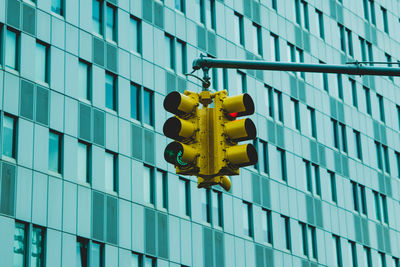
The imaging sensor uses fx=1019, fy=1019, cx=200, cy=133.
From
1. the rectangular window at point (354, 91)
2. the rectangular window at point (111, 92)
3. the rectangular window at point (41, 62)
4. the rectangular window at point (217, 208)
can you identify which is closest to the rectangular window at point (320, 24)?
the rectangular window at point (354, 91)

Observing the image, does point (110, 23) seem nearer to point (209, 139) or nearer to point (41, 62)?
point (41, 62)

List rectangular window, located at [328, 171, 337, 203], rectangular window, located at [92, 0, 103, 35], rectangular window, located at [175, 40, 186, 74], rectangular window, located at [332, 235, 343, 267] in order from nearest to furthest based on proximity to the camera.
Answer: rectangular window, located at [92, 0, 103, 35] < rectangular window, located at [175, 40, 186, 74] < rectangular window, located at [332, 235, 343, 267] < rectangular window, located at [328, 171, 337, 203]

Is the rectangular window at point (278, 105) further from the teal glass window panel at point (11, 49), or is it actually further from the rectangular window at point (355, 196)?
the teal glass window panel at point (11, 49)

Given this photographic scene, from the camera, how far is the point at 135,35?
41.2 metres

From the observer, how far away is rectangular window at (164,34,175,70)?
42156 millimetres

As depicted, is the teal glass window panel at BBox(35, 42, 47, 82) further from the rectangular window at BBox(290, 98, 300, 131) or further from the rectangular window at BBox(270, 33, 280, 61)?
the rectangular window at BBox(290, 98, 300, 131)

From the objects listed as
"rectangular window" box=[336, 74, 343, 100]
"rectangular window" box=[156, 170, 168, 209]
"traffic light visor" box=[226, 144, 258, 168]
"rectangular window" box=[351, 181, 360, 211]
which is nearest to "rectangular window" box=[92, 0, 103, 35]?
"rectangular window" box=[156, 170, 168, 209]

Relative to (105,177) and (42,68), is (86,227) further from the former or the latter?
(42,68)

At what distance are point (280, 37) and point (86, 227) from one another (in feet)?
62.0

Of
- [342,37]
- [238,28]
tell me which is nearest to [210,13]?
[238,28]

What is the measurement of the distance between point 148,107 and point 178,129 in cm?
2885

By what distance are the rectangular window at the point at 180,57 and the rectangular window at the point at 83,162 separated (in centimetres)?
728

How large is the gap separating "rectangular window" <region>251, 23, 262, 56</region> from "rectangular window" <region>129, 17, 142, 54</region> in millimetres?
8735

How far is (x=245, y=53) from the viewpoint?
4753cm
